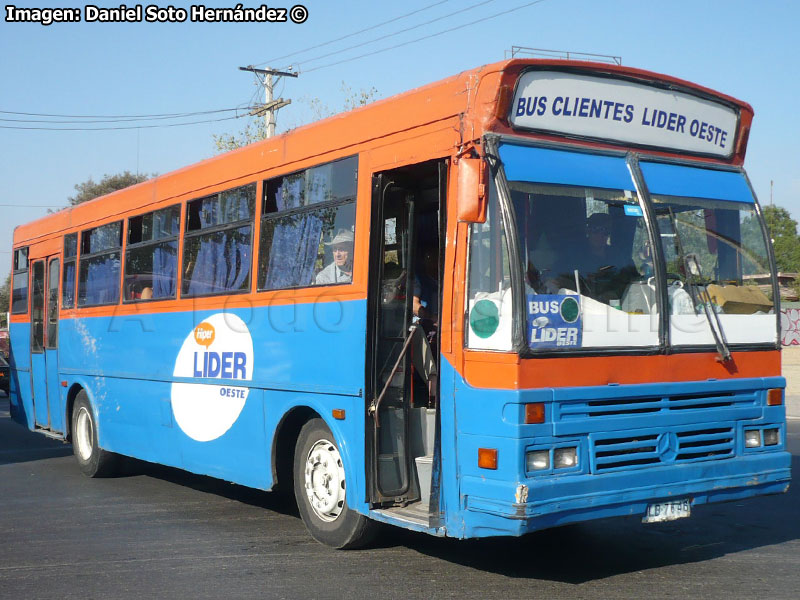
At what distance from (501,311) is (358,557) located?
240 cm

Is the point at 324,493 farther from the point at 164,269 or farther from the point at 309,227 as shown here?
the point at 164,269

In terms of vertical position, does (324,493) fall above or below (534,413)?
below

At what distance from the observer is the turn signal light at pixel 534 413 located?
5.97 metres

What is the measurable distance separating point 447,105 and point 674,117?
5.65ft

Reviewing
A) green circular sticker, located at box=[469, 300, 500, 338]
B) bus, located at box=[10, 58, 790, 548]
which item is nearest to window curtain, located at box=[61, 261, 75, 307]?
bus, located at box=[10, 58, 790, 548]

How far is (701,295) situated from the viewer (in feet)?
22.2

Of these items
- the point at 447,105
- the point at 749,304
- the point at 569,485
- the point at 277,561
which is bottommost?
the point at 277,561

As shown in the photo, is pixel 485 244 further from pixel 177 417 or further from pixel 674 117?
pixel 177 417

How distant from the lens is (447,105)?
21.7 ft

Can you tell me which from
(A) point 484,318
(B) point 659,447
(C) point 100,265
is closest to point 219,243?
(C) point 100,265

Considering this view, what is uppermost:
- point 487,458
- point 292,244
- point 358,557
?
point 292,244

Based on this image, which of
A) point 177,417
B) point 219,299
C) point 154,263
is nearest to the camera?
point 219,299

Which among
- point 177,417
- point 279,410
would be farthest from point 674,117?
point 177,417

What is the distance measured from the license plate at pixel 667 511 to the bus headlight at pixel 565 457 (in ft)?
2.31
